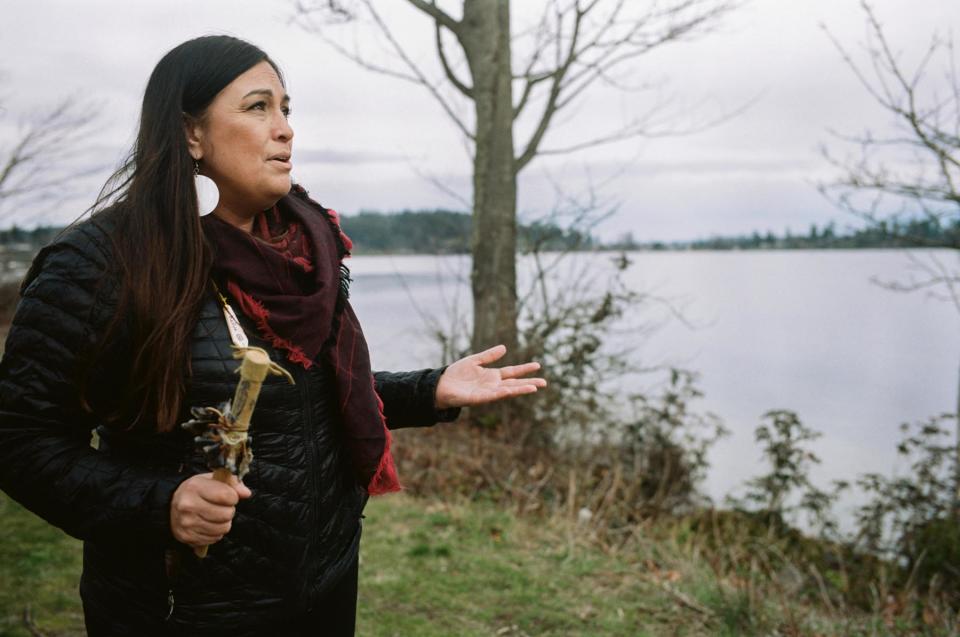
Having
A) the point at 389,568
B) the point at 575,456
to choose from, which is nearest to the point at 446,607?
the point at 389,568

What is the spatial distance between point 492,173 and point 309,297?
6.39m

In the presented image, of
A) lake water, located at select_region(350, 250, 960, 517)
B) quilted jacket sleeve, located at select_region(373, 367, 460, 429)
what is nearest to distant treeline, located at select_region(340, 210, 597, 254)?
lake water, located at select_region(350, 250, 960, 517)

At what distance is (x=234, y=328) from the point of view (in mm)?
1623

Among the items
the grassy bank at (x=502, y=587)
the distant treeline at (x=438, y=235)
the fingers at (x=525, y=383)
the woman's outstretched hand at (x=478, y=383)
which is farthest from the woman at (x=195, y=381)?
the distant treeline at (x=438, y=235)

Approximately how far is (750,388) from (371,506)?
706cm

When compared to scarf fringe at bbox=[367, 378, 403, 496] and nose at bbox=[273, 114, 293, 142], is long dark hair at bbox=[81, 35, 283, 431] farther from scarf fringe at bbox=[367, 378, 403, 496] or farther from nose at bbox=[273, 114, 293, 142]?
scarf fringe at bbox=[367, 378, 403, 496]

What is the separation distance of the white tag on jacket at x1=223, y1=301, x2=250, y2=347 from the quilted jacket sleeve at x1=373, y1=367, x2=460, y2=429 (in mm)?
596

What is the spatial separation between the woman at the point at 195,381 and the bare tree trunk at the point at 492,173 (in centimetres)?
583

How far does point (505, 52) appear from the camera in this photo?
7.88 m

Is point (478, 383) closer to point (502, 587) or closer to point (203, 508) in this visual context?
point (203, 508)

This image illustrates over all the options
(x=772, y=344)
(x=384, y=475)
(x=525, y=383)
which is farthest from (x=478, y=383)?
(x=772, y=344)

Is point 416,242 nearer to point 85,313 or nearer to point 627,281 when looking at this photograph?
point 627,281

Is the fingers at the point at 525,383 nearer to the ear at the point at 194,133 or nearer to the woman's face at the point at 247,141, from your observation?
the woman's face at the point at 247,141

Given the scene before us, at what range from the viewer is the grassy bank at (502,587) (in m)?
3.81
